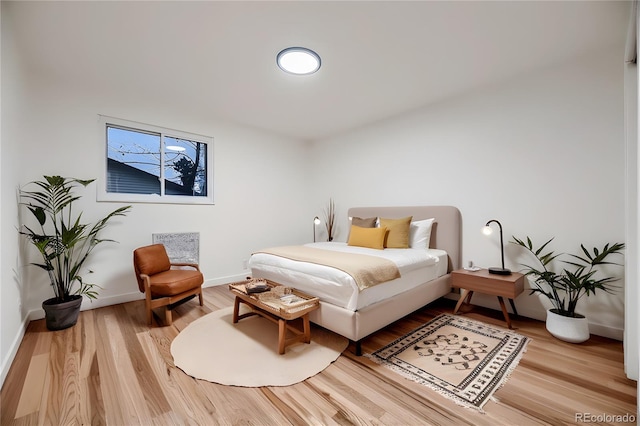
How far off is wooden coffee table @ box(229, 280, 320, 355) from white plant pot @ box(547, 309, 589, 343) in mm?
2132

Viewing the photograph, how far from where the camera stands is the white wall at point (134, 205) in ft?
7.64

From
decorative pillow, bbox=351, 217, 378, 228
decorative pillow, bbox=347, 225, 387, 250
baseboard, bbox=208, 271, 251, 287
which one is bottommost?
baseboard, bbox=208, 271, 251, 287

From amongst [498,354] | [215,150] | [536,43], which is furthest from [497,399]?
[215,150]

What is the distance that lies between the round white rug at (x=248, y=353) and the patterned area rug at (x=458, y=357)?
47cm

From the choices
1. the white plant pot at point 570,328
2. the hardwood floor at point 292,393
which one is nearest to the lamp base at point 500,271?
the white plant pot at point 570,328

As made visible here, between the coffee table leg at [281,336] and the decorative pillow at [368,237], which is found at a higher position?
the decorative pillow at [368,237]

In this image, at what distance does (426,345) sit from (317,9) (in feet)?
9.31

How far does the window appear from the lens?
3.31 m

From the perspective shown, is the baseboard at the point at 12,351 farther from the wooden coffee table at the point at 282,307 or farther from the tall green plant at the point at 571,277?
the tall green plant at the point at 571,277

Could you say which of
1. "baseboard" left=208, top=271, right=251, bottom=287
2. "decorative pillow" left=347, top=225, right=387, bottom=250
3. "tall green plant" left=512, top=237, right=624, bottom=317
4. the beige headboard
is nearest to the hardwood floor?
"tall green plant" left=512, top=237, right=624, bottom=317

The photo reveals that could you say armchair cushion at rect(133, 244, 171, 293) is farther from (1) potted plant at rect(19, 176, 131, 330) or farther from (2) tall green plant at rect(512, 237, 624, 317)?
(2) tall green plant at rect(512, 237, 624, 317)

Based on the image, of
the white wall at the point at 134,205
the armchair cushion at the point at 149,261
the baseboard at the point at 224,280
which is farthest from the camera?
the baseboard at the point at 224,280

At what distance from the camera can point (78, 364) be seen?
6.37 ft

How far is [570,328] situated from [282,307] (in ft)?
8.13
